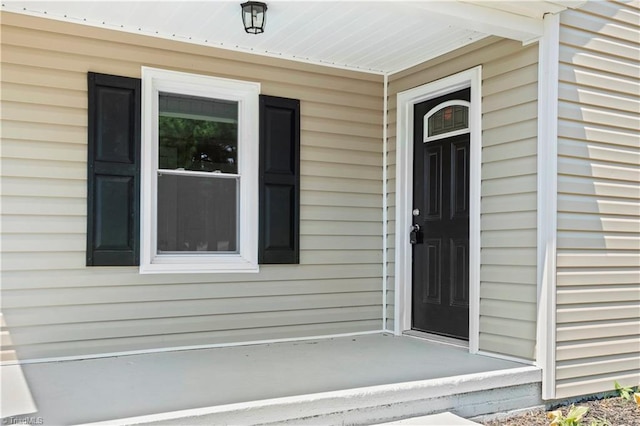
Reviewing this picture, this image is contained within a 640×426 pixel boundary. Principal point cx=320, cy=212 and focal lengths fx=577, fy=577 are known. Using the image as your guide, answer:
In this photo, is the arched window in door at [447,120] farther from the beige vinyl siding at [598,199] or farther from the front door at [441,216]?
the beige vinyl siding at [598,199]

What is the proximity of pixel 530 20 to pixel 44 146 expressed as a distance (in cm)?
326

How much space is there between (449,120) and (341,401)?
2.50 meters

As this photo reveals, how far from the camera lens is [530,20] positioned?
3.68 metres

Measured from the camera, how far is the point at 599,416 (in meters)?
3.66

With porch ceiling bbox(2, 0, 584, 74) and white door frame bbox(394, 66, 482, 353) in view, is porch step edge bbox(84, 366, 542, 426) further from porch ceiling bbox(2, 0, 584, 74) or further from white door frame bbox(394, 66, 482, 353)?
porch ceiling bbox(2, 0, 584, 74)

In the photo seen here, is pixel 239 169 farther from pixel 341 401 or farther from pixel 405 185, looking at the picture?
pixel 341 401

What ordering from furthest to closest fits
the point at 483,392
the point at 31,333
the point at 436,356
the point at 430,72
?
the point at 430,72, the point at 436,356, the point at 31,333, the point at 483,392

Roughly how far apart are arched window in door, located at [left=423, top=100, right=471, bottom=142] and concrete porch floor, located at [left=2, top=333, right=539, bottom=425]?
1663 millimetres

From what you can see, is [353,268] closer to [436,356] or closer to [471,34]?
[436,356]

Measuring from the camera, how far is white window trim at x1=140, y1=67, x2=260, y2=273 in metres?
4.10

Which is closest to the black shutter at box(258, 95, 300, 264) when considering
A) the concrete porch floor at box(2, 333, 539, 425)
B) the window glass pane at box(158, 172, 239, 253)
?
the window glass pane at box(158, 172, 239, 253)

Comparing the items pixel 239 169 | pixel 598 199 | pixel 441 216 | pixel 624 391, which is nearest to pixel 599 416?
pixel 624 391

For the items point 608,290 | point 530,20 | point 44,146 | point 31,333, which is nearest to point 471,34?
point 530,20

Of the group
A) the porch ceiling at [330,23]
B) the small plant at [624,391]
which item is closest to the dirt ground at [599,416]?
the small plant at [624,391]
